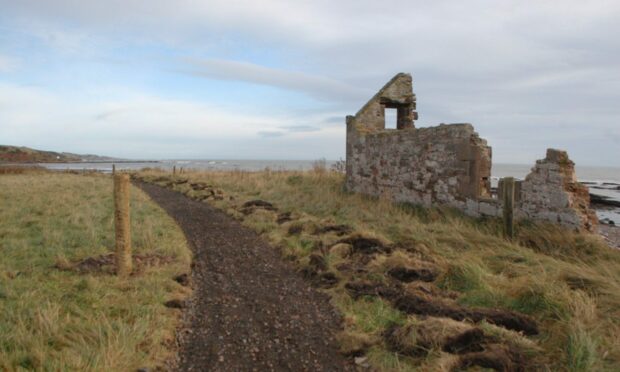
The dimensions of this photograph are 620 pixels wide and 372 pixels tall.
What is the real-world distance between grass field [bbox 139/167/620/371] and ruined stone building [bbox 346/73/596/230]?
420mm

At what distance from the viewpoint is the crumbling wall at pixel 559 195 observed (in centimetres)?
784

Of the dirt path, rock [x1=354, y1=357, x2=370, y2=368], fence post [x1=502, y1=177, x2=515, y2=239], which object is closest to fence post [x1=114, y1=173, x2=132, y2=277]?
the dirt path

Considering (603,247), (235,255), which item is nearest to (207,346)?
(235,255)

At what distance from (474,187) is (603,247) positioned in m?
2.95

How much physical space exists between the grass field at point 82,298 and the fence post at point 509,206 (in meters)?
6.21

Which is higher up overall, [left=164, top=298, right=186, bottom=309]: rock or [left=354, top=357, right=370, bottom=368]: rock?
[left=164, top=298, right=186, bottom=309]: rock

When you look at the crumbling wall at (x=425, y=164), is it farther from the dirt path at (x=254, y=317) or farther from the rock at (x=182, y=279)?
the rock at (x=182, y=279)

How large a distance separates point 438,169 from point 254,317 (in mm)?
7221

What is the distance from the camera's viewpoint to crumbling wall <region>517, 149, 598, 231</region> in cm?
784

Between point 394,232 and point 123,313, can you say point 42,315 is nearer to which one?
point 123,313

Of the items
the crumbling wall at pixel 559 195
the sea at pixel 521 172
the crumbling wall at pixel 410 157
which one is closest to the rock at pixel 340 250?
the crumbling wall at pixel 410 157

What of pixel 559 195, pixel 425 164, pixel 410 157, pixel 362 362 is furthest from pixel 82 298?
pixel 410 157

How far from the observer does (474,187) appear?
9.62 metres

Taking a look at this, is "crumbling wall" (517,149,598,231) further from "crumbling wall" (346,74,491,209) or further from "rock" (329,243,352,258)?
"rock" (329,243,352,258)
